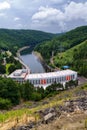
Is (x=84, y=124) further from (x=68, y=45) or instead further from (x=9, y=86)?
(x=68, y=45)

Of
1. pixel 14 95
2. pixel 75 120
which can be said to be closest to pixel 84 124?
pixel 75 120

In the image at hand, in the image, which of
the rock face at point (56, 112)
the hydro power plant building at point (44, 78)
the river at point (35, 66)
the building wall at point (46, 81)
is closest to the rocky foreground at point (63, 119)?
the rock face at point (56, 112)

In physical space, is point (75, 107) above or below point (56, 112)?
above

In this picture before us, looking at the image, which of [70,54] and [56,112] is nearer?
[56,112]

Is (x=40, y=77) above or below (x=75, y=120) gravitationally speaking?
below

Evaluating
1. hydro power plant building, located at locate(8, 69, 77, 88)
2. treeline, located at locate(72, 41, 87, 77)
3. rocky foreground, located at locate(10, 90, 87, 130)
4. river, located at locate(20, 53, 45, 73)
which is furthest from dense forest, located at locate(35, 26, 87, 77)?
rocky foreground, located at locate(10, 90, 87, 130)

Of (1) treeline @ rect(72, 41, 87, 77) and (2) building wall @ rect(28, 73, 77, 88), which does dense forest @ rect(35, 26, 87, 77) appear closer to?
(1) treeline @ rect(72, 41, 87, 77)

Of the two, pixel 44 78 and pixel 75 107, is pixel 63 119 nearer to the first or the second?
pixel 75 107

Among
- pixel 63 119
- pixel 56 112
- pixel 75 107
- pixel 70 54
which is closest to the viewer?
pixel 63 119

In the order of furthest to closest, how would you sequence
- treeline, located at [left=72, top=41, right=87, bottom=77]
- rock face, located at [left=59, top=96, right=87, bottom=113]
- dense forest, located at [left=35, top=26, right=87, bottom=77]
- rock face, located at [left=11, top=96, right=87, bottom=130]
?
dense forest, located at [left=35, top=26, right=87, bottom=77] < treeline, located at [left=72, top=41, right=87, bottom=77] < rock face, located at [left=59, top=96, right=87, bottom=113] < rock face, located at [left=11, top=96, right=87, bottom=130]

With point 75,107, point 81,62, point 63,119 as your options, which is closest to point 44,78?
point 81,62

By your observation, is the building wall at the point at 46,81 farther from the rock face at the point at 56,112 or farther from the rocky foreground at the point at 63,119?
the rocky foreground at the point at 63,119
